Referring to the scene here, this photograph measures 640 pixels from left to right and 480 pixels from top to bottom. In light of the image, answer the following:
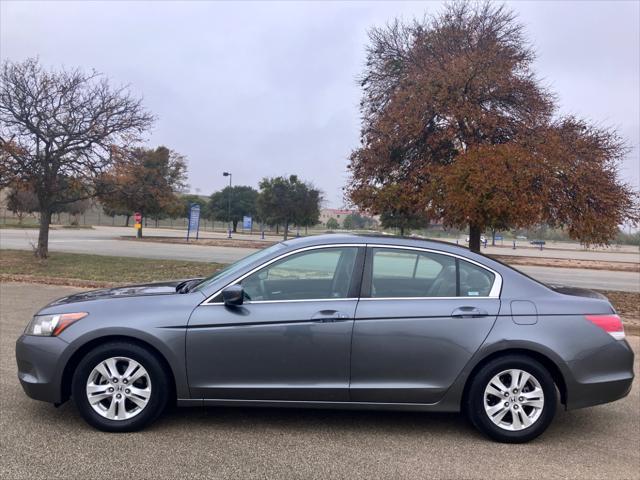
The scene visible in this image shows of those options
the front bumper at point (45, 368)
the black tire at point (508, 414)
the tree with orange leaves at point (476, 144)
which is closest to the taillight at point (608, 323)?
the black tire at point (508, 414)

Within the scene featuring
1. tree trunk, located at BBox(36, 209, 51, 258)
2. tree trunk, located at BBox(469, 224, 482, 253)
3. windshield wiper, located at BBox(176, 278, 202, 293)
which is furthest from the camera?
tree trunk, located at BBox(36, 209, 51, 258)

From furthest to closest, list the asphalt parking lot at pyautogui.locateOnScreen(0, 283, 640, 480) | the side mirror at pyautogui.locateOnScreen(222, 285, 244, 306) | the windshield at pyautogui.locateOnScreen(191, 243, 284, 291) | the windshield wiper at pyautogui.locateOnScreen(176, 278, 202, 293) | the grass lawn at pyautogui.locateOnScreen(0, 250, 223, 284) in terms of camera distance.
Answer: the grass lawn at pyautogui.locateOnScreen(0, 250, 223, 284)
the windshield wiper at pyautogui.locateOnScreen(176, 278, 202, 293)
the windshield at pyautogui.locateOnScreen(191, 243, 284, 291)
the side mirror at pyautogui.locateOnScreen(222, 285, 244, 306)
the asphalt parking lot at pyautogui.locateOnScreen(0, 283, 640, 480)

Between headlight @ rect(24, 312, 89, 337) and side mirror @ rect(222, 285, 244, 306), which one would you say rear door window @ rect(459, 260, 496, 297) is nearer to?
side mirror @ rect(222, 285, 244, 306)

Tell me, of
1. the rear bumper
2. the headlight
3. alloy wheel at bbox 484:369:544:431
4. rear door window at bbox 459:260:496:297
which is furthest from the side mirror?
the rear bumper

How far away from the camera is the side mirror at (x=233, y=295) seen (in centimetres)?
388

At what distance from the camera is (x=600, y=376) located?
13.3ft

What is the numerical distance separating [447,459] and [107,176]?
14555mm

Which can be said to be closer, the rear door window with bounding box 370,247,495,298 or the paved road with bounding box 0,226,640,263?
the rear door window with bounding box 370,247,495,298

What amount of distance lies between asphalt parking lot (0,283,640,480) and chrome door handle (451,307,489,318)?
96 centimetres

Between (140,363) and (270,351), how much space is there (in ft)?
3.15

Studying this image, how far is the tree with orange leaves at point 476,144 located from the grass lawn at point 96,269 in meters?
5.37

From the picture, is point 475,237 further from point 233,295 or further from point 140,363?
point 140,363

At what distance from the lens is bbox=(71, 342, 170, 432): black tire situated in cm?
389

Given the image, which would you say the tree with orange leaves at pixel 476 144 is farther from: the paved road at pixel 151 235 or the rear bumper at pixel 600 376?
the paved road at pixel 151 235
